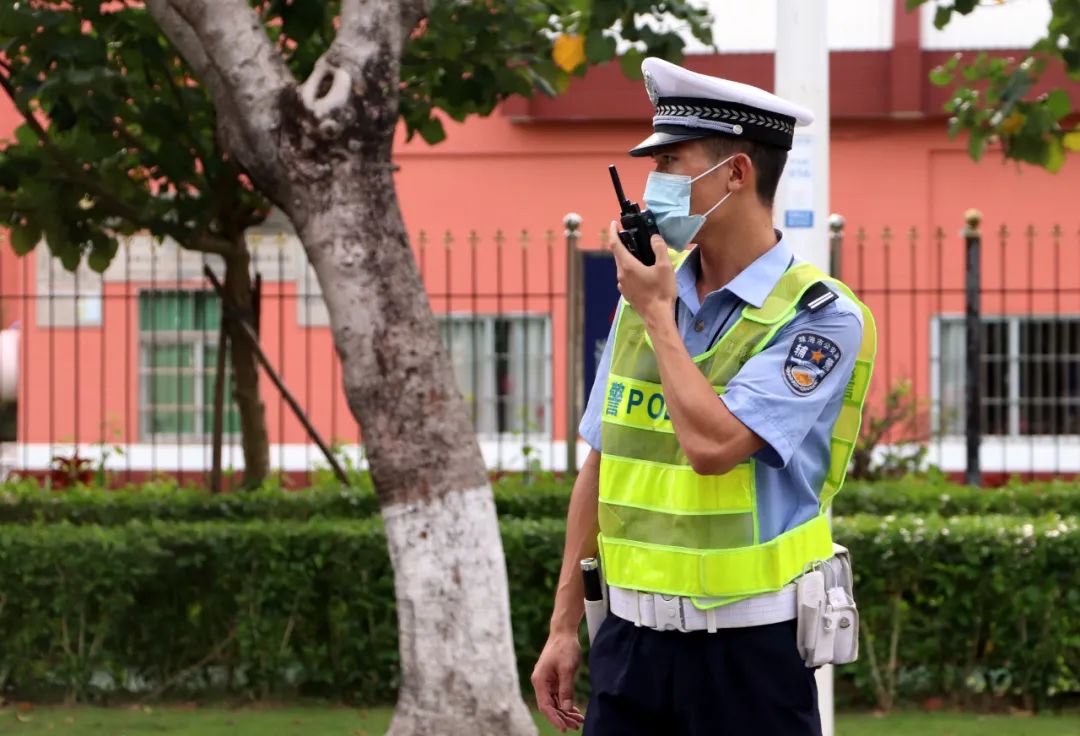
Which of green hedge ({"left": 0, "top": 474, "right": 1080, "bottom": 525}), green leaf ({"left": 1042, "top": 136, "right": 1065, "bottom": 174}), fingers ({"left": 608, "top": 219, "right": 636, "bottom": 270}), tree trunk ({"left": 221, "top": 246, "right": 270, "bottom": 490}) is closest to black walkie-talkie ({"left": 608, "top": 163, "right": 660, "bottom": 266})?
fingers ({"left": 608, "top": 219, "right": 636, "bottom": 270})

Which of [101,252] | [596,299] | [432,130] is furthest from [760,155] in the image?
[596,299]

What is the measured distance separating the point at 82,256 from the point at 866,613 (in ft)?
13.7

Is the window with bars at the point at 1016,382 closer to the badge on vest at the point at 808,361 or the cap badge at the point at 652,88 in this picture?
the cap badge at the point at 652,88

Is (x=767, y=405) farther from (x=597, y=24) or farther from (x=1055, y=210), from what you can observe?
(x=1055, y=210)

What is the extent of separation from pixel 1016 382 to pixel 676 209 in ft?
37.8

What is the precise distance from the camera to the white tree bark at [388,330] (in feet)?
17.5

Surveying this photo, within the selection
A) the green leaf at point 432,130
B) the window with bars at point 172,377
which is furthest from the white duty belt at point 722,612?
the window with bars at point 172,377

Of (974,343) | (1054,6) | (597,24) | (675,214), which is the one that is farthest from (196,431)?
(675,214)

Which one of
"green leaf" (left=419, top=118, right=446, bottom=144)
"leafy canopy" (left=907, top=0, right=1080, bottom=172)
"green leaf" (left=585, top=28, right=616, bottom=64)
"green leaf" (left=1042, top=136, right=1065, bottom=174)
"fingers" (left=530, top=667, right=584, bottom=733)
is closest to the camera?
"fingers" (left=530, top=667, right=584, bottom=733)

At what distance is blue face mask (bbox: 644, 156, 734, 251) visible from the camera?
8.79 feet

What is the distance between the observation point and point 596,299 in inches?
379

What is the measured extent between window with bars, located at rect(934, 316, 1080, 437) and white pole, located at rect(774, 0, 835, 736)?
27.6 ft

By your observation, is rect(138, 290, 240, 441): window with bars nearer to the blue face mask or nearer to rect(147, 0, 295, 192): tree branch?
rect(147, 0, 295, 192): tree branch

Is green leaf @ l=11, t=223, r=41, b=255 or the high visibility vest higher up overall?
green leaf @ l=11, t=223, r=41, b=255
